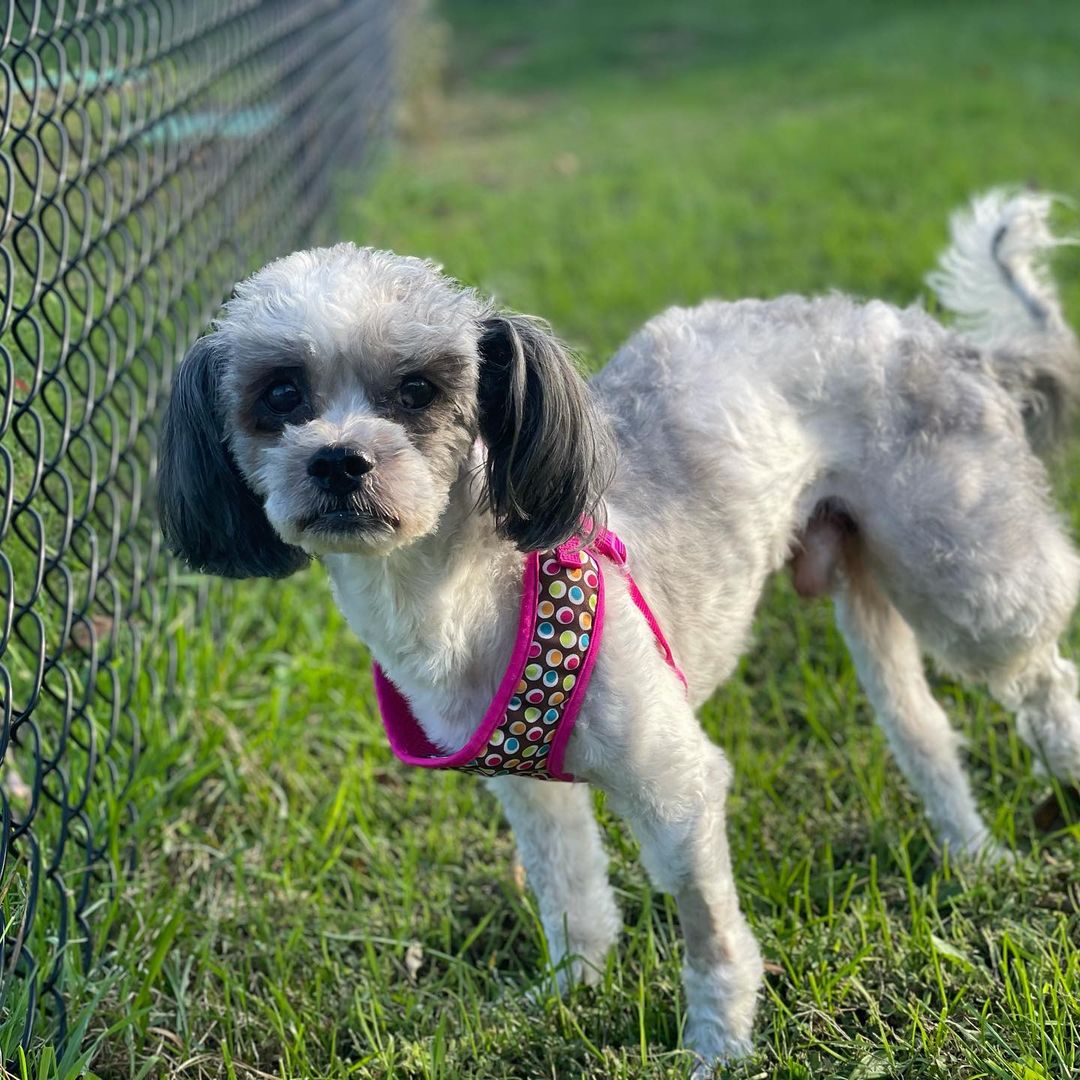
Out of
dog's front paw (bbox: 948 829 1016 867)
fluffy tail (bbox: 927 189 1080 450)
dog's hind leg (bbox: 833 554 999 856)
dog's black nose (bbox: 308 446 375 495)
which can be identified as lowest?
dog's front paw (bbox: 948 829 1016 867)

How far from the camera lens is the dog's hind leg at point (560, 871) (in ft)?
9.25

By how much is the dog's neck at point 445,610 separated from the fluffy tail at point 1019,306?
1.44 m

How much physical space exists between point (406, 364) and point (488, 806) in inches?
63.1

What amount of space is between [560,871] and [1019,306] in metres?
1.85

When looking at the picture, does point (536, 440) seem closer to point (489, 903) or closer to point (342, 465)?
point (342, 465)

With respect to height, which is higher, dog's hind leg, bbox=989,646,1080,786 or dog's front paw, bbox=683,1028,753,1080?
dog's hind leg, bbox=989,646,1080,786

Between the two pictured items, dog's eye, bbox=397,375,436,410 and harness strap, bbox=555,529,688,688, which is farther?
harness strap, bbox=555,529,688,688

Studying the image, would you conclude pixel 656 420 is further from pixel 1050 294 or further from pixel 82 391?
pixel 82 391

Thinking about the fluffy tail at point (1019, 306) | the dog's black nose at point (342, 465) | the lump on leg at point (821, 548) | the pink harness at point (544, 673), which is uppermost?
the dog's black nose at point (342, 465)

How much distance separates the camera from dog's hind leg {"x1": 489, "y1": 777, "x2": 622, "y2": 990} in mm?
2820

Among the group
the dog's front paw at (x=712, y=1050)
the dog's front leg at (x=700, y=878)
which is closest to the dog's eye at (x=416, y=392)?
the dog's front leg at (x=700, y=878)

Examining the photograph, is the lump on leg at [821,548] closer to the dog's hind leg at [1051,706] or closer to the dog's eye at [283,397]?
the dog's hind leg at [1051,706]

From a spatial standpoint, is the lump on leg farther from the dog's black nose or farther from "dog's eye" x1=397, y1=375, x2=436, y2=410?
the dog's black nose

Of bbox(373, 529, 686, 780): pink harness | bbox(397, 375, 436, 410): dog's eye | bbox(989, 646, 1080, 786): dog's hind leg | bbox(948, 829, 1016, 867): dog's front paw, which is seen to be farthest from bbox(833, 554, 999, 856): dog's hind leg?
bbox(397, 375, 436, 410): dog's eye
